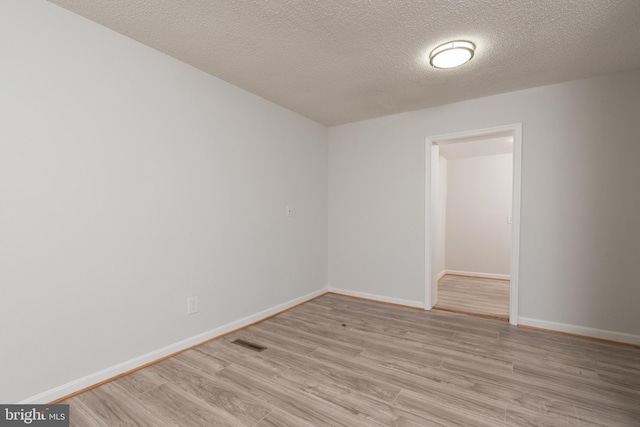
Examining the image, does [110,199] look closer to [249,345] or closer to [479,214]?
[249,345]

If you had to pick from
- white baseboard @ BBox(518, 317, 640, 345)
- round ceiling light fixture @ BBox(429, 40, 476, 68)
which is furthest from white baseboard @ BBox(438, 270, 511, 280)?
round ceiling light fixture @ BBox(429, 40, 476, 68)

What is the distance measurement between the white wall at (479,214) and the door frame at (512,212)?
96.8 inches

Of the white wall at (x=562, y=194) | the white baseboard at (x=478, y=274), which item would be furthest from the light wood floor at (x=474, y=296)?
the white wall at (x=562, y=194)

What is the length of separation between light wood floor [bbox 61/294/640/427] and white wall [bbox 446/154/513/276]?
2899mm

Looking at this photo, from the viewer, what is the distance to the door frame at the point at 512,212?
3.05 meters

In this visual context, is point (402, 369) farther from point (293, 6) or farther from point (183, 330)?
point (293, 6)

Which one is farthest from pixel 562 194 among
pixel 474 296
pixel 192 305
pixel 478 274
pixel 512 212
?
pixel 192 305

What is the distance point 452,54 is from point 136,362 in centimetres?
327

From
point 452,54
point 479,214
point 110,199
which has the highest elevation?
point 452,54

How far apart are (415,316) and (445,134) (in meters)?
2.11

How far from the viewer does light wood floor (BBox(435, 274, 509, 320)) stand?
3.58 metres

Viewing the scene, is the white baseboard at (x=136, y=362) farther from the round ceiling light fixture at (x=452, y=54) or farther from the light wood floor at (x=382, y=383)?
the round ceiling light fixture at (x=452, y=54)

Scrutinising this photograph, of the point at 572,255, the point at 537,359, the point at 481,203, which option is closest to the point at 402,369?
the point at 537,359

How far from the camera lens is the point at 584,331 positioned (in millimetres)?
2777
